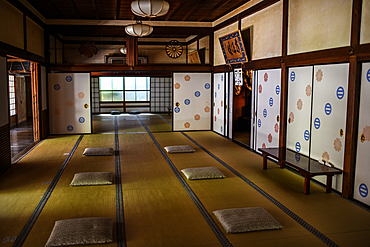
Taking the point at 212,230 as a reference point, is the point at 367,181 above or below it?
above

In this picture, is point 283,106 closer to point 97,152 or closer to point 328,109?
point 328,109

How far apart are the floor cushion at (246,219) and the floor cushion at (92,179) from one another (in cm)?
185

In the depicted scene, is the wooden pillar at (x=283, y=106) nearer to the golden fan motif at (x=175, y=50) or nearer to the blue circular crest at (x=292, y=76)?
the blue circular crest at (x=292, y=76)

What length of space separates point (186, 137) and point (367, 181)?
532 cm

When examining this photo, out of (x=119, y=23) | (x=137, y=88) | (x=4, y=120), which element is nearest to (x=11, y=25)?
(x=4, y=120)

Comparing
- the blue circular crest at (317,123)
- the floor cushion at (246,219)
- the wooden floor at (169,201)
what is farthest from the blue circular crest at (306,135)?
the floor cushion at (246,219)

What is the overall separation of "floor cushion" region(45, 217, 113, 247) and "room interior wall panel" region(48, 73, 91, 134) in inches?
246

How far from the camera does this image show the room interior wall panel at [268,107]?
5.76 m

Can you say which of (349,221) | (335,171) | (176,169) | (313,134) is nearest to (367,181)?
(335,171)

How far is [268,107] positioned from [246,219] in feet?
11.1

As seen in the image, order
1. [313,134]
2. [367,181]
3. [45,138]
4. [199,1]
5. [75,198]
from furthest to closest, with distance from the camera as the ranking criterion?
1. [45,138]
2. [199,1]
3. [313,134]
4. [75,198]
5. [367,181]

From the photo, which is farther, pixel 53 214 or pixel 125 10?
pixel 125 10

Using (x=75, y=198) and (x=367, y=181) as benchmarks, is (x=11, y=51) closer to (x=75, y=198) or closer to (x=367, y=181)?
(x=75, y=198)

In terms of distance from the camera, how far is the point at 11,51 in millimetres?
5375
